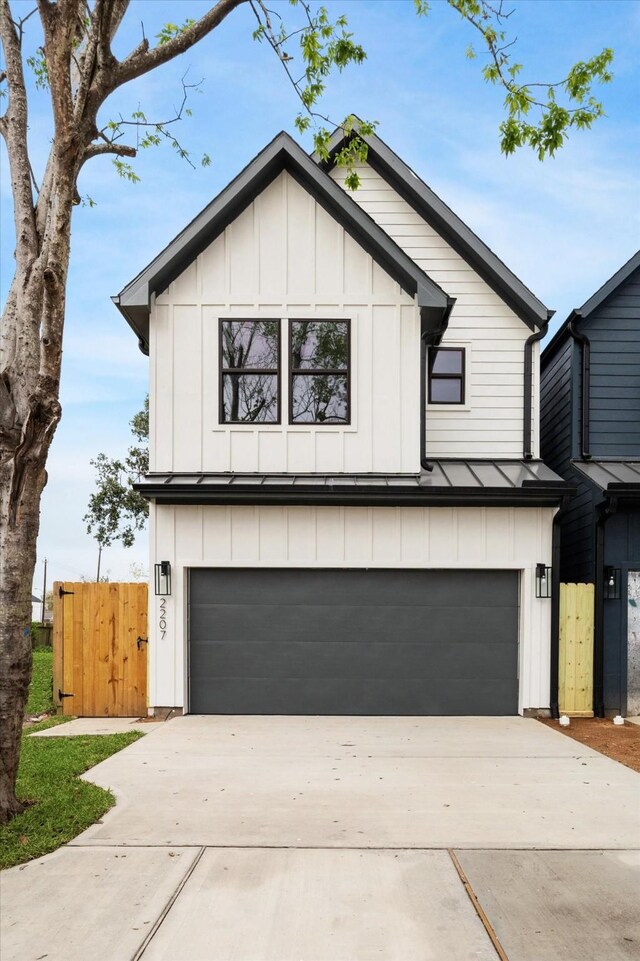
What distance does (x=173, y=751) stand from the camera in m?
7.58

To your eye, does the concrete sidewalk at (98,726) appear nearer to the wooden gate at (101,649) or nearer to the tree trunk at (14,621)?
the wooden gate at (101,649)

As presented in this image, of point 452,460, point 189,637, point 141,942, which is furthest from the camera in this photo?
point 452,460

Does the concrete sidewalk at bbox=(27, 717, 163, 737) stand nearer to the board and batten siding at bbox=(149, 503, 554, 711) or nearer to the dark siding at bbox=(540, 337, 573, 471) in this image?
the board and batten siding at bbox=(149, 503, 554, 711)

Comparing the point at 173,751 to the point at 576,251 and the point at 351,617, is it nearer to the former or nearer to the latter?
the point at 351,617

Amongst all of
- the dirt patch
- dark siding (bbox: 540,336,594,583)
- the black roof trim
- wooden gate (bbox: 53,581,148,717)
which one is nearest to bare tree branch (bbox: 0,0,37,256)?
wooden gate (bbox: 53,581,148,717)

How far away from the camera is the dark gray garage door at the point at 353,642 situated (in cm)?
973

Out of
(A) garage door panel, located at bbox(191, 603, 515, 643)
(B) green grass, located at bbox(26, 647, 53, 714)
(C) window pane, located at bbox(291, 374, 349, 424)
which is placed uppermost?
(C) window pane, located at bbox(291, 374, 349, 424)

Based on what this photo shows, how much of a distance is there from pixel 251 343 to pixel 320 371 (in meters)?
1.10

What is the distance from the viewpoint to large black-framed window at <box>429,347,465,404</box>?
11445mm

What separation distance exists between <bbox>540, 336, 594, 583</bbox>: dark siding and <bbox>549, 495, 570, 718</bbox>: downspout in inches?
36.0

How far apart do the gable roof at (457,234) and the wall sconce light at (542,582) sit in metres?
4.15

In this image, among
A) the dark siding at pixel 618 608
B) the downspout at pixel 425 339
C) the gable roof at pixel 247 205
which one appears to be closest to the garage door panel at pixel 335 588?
the dark siding at pixel 618 608

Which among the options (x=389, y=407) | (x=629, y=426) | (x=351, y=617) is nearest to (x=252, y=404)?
(x=389, y=407)

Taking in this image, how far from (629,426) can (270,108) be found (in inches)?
285
